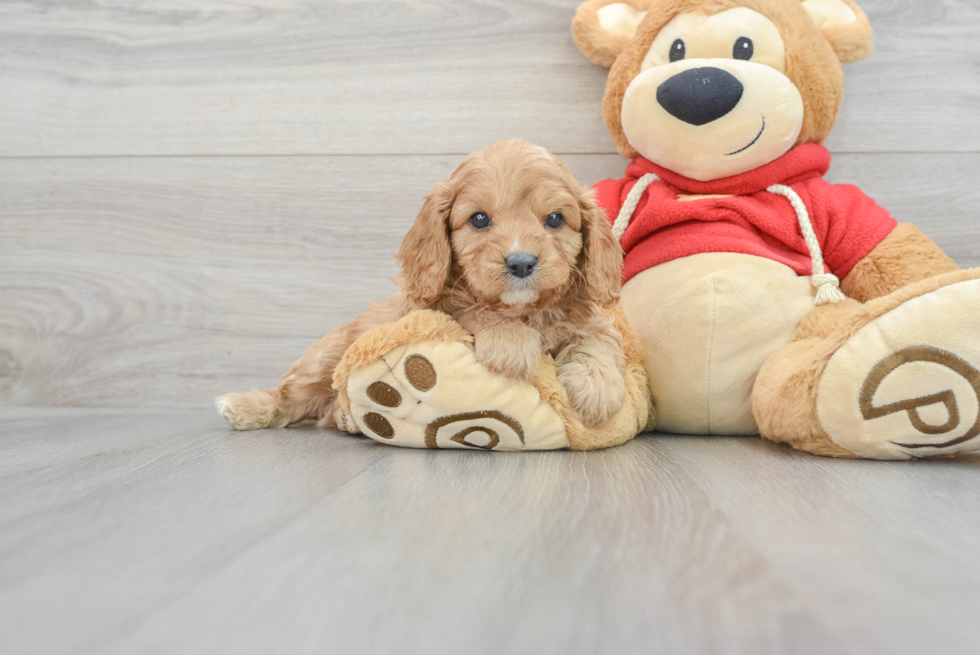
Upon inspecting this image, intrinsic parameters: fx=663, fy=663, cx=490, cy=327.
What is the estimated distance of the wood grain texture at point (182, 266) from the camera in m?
1.72

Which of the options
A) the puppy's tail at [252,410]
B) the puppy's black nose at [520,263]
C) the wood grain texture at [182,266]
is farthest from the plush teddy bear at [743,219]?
the puppy's tail at [252,410]

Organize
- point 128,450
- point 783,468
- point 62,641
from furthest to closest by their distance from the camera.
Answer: point 128,450, point 783,468, point 62,641

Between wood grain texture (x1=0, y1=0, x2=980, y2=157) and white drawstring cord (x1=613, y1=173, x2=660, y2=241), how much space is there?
30cm

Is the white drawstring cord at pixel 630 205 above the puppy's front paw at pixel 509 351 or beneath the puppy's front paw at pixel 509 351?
above

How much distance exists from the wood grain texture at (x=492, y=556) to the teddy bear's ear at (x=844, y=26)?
34.2 inches

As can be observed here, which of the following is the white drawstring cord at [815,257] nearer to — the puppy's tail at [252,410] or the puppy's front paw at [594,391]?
the puppy's front paw at [594,391]

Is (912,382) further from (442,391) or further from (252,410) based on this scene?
(252,410)

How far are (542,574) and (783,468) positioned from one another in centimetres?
54

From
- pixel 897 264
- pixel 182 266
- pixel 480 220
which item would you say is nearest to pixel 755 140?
pixel 897 264

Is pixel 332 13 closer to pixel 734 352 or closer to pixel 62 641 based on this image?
pixel 734 352

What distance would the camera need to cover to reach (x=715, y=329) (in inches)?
46.7

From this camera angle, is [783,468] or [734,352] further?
[734,352]

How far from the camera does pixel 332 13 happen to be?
5.58 feet

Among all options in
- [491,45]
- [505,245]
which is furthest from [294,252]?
[505,245]
